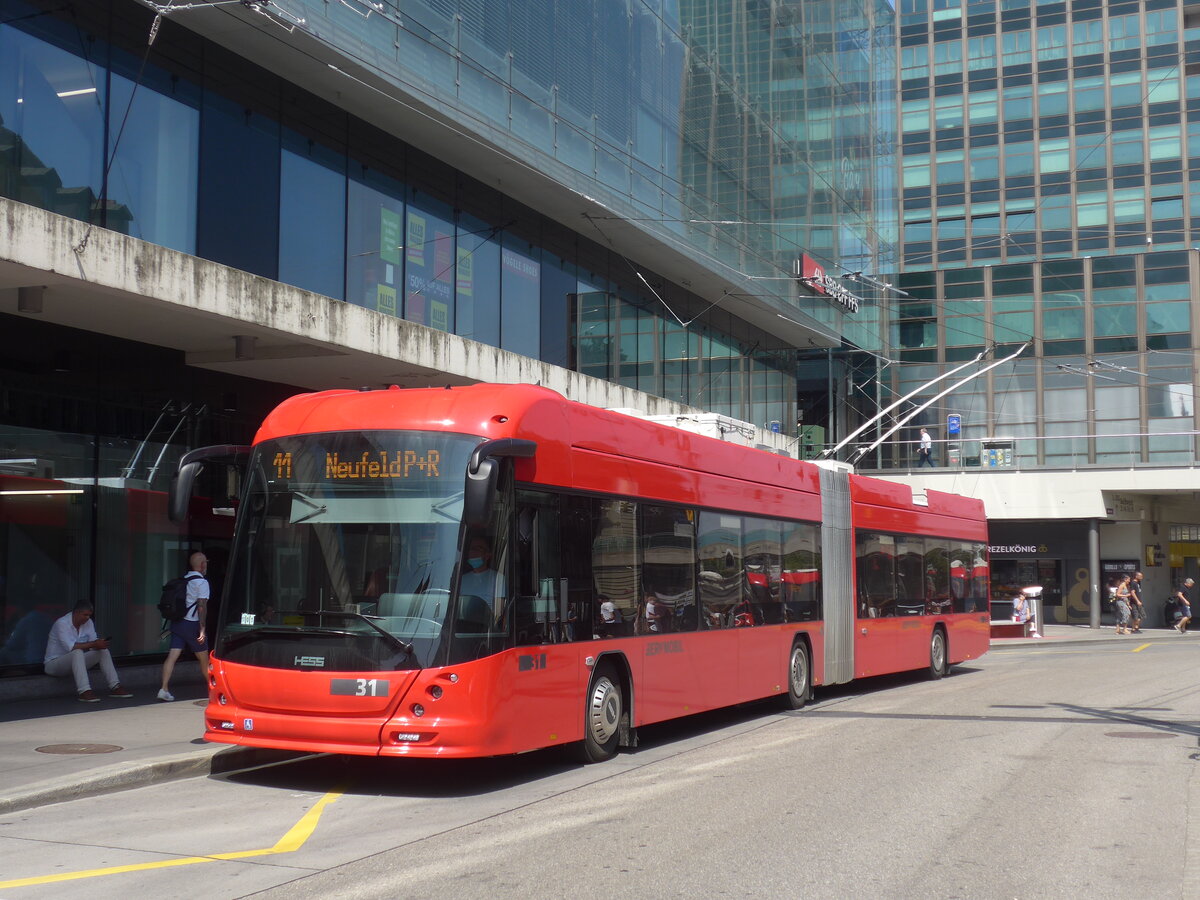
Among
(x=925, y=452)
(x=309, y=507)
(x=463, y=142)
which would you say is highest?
(x=463, y=142)

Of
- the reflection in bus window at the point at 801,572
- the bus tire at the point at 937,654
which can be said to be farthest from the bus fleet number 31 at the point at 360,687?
the bus tire at the point at 937,654

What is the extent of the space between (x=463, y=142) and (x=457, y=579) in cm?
1187

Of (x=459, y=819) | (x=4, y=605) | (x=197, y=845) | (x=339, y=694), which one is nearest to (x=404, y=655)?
(x=339, y=694)

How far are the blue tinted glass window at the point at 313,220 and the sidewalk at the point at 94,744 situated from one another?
5871 mm

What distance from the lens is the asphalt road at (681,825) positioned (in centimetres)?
670

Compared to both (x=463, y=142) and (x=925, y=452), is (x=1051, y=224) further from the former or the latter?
(x=463, y=142)

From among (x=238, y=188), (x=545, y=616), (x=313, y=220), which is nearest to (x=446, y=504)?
(x=545, y=616)

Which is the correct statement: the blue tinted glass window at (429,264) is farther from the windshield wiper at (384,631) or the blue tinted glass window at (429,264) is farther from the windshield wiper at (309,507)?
the windshield wiper at (384,631)

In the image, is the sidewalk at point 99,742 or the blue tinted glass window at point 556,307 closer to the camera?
the sidewalk at point 99,742

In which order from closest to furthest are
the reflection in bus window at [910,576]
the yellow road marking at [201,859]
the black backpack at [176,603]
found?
the yellow road marking at [201,859] < the black backpack at [176,603] < the reflection in bus window at [910,576]

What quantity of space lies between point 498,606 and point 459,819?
170 centimetres

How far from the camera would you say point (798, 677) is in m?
16.2

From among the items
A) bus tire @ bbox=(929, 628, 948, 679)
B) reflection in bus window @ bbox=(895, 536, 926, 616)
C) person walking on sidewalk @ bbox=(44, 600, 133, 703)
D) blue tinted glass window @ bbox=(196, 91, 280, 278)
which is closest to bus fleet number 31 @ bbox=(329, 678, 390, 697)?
person walking on sidewalk @ bbox=(44, 600, 133, 703)

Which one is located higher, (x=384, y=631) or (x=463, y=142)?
(x=463, y=142)
